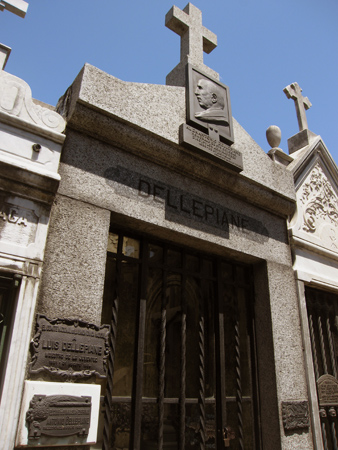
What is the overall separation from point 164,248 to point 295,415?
2.20 m

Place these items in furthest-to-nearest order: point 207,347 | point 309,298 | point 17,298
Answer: point 207,347, point 309,298, point 17,298

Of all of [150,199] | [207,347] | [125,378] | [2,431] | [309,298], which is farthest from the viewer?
[125,378]

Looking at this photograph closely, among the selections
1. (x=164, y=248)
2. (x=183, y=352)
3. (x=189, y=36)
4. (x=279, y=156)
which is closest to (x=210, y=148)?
(x=164, y=248)

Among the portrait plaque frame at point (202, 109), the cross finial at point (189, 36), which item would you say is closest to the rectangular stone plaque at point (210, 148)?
the portrait plaque frame at point (202, 109)

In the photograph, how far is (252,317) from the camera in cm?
439

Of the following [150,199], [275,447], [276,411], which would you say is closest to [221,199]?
[150,199]

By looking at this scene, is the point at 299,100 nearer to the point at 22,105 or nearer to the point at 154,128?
the point at 154,128

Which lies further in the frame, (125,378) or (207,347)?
(125,378)

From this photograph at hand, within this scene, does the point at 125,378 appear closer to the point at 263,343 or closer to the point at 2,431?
the point at 263,343

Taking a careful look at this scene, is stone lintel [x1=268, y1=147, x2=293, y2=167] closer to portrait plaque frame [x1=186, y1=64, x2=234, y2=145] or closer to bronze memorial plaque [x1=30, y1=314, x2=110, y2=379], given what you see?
portrait plaque frame [x1=186, y1=64, x2=234, y2=145]

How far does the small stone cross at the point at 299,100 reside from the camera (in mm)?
5887

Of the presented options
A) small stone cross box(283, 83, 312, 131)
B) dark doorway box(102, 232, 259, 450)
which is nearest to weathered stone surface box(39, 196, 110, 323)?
dark doorway box(102, 232, 259, 450)

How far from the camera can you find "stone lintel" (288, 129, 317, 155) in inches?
227

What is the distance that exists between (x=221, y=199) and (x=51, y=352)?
8.21 feet
